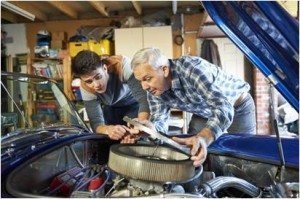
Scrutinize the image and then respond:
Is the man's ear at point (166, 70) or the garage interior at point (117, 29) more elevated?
the garage interior at point (117, 29)

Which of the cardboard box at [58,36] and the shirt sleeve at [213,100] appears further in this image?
the cardboard box at [58,36]

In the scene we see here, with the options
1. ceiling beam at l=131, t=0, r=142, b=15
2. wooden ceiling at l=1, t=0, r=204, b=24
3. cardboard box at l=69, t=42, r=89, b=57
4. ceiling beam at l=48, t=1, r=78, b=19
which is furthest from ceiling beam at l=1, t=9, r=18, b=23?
ceiling beam at l=131, t=0, r=142, b=15

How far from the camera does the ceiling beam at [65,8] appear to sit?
4.59 m

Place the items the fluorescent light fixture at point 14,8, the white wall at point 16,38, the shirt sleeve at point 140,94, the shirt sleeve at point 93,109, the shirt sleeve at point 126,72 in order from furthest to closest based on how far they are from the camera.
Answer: the white wall at point 16,38 → the fluorescent light fixture at point 14,8 → the shirt sleeve at point 93,109 → the shirt sleeve at point 126,72 → the shirt sleeve at point 140,94

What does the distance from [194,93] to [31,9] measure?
455 centimetres

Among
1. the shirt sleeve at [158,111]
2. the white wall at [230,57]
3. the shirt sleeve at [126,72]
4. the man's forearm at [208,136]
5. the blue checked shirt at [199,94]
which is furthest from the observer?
the white wall at [230,57]

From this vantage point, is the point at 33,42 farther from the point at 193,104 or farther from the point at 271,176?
the point at 271,176

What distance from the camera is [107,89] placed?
222 cm

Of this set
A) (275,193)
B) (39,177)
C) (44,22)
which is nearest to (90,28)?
(44,22)

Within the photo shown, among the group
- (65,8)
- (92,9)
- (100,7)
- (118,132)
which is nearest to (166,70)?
(118,132)

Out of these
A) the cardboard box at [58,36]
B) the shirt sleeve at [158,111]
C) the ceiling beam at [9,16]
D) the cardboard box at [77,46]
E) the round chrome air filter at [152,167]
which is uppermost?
the ceiling beam at [9,16]

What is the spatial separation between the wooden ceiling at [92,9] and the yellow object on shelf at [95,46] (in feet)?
1.83

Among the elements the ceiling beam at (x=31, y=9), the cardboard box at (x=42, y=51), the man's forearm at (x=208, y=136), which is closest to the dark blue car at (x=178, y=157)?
the man's forearm at (x=208, y=136)

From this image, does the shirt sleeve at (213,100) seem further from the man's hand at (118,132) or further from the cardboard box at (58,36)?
the cardboard box at (58,36)
